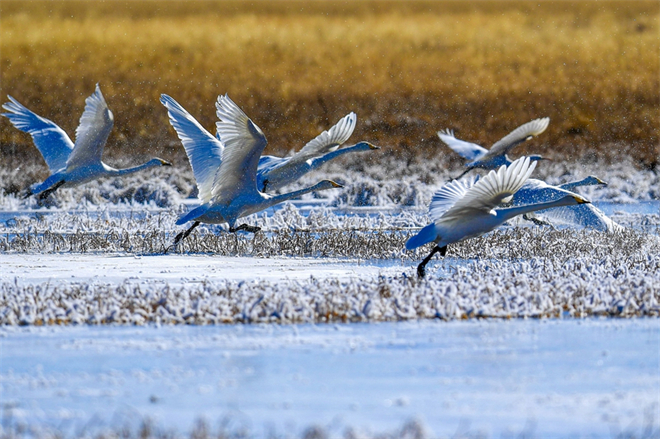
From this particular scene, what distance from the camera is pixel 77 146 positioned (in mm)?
14867

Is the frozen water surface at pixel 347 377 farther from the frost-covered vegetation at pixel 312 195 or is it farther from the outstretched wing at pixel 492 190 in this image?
the frost-covered vegetation at pixel 312 195

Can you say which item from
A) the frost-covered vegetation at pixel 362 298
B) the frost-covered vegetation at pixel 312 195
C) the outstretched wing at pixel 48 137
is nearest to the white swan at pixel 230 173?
the frost-covered vegetation at pixel 362 298

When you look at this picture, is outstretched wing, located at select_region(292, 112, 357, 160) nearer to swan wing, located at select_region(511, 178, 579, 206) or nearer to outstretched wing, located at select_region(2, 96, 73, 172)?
swan wing, located at select_region(511, 178, 579, 206)

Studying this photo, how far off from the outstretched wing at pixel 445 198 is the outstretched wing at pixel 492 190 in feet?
0.94

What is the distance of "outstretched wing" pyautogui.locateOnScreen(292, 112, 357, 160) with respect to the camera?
13.9m

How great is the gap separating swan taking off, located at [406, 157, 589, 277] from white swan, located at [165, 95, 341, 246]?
2.02 m

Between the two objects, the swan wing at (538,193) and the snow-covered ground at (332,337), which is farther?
the swan wing at (538,193)

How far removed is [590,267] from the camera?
1073 centimetres

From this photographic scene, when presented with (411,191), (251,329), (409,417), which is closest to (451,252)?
(251,329)

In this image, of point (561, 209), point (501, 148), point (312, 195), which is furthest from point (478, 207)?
point (312, 195)

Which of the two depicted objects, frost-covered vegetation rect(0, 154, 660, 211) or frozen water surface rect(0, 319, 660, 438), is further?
frost-covered vegetation rect(0, 154, 660, 211)

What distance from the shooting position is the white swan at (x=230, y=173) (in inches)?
443

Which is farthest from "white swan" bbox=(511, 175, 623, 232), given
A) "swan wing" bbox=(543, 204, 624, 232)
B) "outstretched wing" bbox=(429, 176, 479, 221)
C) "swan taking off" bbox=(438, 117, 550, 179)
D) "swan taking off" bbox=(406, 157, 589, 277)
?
"swan taking off" bbox=(438, 117, 550, 179)

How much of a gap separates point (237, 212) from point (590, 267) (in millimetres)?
4065
